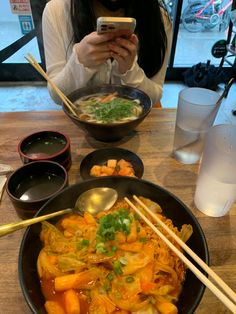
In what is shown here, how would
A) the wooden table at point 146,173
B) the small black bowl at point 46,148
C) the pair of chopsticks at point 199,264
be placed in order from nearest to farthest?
the pair of chopsticks at point 199,264 < the wooden table at point 146,173 < the small black bowl at point 46,148

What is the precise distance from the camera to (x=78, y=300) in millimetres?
660

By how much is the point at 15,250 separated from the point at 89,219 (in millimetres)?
255

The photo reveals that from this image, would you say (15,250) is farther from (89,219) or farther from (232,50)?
(232,50)

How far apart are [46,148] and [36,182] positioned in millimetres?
206

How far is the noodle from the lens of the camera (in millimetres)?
648

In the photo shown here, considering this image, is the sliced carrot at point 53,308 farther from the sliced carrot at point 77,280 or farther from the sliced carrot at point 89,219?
the sliced carrot at point 89,219

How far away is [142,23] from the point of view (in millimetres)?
1576

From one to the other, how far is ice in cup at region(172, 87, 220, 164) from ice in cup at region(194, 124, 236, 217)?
0.17 meters

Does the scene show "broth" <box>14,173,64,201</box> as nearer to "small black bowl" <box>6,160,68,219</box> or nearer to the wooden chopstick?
"small black bowl" <box>6,160,68,219</box>

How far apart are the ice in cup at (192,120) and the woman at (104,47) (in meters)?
0.41

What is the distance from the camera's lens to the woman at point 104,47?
4.49 feet

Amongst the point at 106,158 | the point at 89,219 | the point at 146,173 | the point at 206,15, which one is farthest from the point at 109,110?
the point at 206,15

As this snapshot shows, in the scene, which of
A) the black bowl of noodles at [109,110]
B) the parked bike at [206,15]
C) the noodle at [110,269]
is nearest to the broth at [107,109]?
the black bowl of noodles at [109,110]

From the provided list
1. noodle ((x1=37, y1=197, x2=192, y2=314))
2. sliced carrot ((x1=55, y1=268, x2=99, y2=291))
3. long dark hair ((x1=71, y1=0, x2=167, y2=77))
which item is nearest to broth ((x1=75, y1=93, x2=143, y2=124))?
long dark hair ((x1=71, y1=0, x2=167, y2=77))
